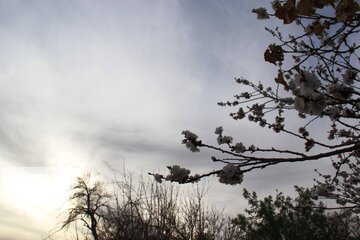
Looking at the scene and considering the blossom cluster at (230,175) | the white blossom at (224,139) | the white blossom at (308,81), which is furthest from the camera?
the white blossom at (224,139)

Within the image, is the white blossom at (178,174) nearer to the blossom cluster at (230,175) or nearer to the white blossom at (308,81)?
the blossom cluster at (230,175)

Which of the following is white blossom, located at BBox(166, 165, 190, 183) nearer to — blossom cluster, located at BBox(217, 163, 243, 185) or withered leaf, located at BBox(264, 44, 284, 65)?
blossom cluster, located at BBox(217, 163, 243, 185)

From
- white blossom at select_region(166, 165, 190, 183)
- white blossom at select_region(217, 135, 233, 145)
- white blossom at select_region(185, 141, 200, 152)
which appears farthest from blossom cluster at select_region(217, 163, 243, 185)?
white blossom at select_region(217, 135, 233, 145)

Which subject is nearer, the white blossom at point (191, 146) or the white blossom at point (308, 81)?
the white blossom at point (308, 81)

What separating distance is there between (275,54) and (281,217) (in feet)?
62.8

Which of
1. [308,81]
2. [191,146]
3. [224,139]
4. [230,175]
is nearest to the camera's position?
[308,81]

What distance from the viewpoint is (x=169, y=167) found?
2955mm

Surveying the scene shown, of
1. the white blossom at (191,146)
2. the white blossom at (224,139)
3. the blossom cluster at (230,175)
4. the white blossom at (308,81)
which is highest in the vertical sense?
the white blossom at (224,139)

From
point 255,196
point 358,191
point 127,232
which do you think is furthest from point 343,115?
point 255,196

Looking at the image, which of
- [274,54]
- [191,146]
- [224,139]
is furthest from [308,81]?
[224,139]

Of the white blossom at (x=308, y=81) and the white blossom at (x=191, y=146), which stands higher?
the white blossom at (x=191, y=146)

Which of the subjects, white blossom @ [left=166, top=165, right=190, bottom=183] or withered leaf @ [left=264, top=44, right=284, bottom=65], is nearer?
withered leaf @ [left=264, top=44, right=284, bottom=65]

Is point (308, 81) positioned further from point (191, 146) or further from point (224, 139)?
point (224, 139)

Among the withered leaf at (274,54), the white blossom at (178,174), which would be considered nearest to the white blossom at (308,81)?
the withered leaf at (274,54)
